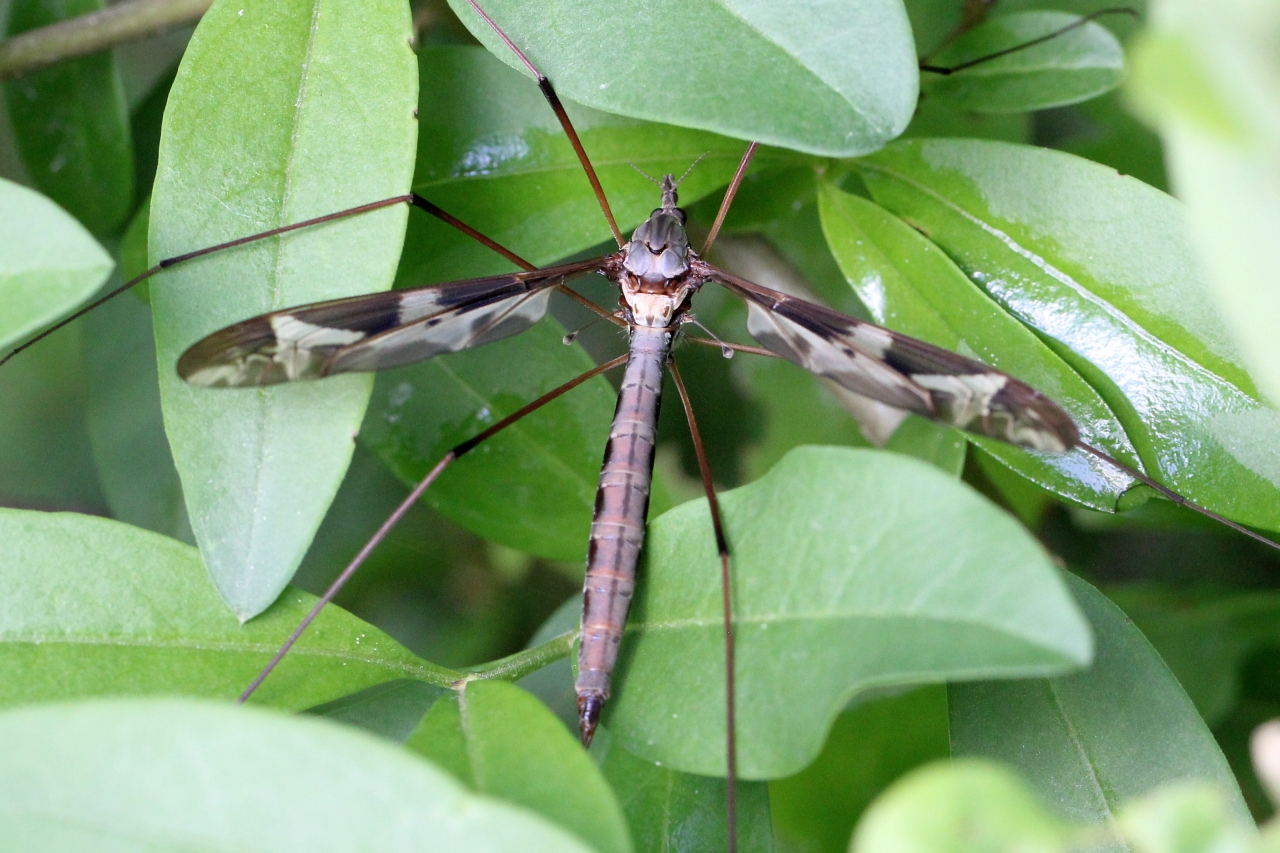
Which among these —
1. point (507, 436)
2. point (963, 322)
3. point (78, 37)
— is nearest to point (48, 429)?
point (78, 37)

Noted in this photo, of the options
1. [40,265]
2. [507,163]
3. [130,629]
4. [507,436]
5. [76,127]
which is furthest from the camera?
[76,127]

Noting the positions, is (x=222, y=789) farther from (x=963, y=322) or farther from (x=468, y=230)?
(x=963, y=322)

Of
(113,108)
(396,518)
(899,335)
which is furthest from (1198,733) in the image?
(113,108)

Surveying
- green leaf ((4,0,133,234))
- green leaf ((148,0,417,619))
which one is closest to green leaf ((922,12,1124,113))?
green leaf ((148,0,417,619))

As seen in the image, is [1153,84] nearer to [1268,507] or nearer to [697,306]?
[1268,507]

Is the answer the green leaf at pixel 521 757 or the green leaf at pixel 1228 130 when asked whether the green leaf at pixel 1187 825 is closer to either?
the green leaf at pixel 1228 130

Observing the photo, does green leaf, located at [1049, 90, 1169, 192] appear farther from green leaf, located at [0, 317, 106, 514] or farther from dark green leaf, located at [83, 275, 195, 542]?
green leaf, located at [0, 317, 106, 514]
